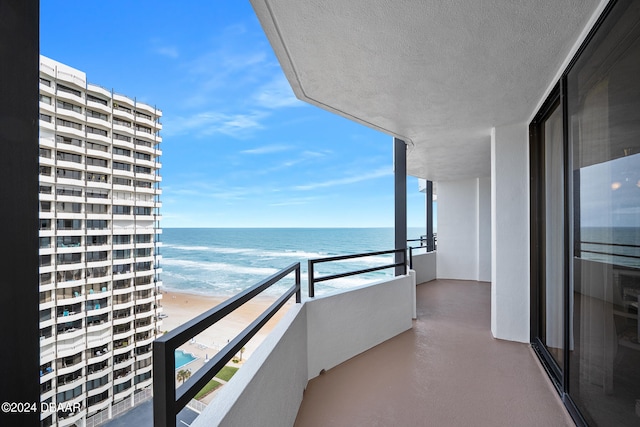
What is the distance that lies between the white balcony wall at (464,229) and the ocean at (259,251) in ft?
19.6

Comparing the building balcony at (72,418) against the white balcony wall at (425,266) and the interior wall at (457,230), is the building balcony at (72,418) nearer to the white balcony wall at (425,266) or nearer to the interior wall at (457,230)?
the white balcony wall at (425,266)

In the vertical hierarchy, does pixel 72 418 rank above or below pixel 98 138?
below

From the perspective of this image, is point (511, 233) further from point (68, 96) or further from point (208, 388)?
point (68, 96)

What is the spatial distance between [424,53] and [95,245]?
2.16m

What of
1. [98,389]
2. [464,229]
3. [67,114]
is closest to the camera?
[67,114]

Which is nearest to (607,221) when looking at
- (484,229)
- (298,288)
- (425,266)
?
(298,288)

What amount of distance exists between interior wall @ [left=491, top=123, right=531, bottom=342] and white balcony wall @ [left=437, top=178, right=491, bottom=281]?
12.6 ft

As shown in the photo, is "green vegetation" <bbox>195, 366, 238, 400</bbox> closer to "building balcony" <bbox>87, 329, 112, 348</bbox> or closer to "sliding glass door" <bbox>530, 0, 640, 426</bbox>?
"building balcony" <bbox>87, 329, 112, 348</bbox>

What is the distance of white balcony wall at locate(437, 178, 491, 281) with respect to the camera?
266 inches

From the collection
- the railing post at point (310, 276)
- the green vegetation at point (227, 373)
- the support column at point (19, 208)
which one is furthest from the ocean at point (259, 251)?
the support column at point (19, 208)

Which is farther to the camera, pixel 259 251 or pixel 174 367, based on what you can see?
pixel 259 251

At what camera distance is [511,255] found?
322 cm

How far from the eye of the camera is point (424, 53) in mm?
1863

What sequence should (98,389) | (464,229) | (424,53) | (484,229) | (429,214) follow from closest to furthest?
1. (98,389)
2. (424,53)
3. (484,229)
4. (464,229)
5. (429,214)
